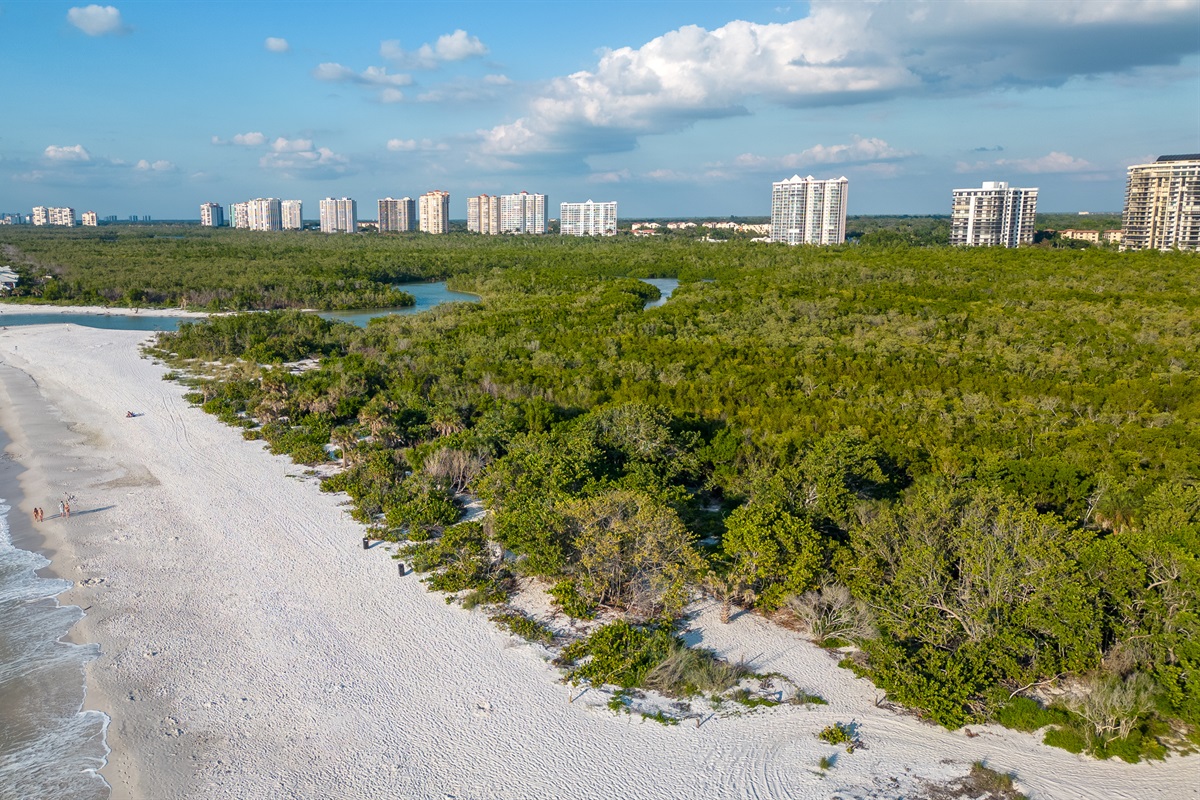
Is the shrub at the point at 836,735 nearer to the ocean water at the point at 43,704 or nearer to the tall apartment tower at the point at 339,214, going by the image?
the ocean water at the point at 43,704

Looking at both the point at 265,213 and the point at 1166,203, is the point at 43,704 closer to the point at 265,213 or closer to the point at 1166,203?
the point at 1166,203

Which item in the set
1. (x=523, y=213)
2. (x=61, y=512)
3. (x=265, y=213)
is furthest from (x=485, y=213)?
(x=61, y=512)

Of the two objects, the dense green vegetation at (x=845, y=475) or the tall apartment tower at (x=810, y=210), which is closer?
the dense green vegetation at (x=845, y=475)

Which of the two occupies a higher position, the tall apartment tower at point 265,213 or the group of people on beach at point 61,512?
the tall apartment tower at point 265,213

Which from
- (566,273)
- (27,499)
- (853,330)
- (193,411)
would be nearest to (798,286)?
(853,330)

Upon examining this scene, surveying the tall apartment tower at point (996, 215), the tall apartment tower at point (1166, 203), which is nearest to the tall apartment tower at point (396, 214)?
the tall apartment tower at point (996, 215)
